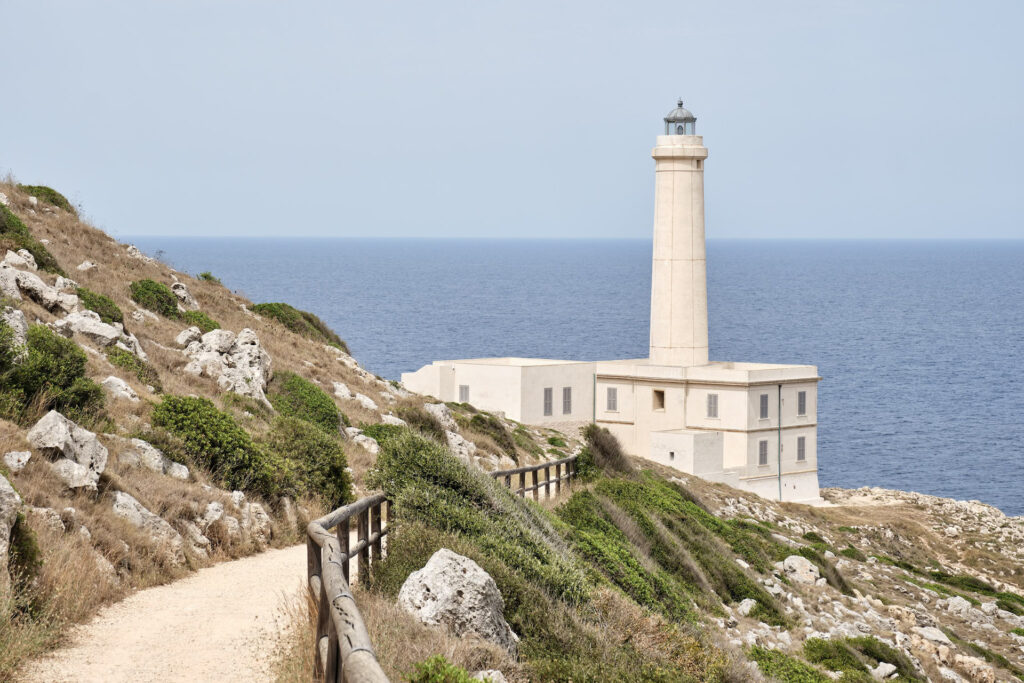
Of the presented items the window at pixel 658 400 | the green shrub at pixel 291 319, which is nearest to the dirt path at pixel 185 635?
the green shrub at pixel 291 319

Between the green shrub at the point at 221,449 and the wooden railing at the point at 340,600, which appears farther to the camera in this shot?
the green shrub at the point at 221,449

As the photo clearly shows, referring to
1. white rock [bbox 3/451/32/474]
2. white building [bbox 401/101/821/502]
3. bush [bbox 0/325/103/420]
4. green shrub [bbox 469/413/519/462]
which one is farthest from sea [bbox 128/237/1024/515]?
white rock [bbox 3/451/32/474]

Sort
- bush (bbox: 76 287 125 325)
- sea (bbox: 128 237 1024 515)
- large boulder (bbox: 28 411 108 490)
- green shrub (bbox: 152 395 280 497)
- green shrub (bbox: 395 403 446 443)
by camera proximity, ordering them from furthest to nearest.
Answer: sea (bbox: 128 237 1024 515) < green shrub (bbox: 395 403 446 443) < bush (bbox: 76 287 125 325) < green shrub (bbox: 152 395 280 497) < large boulder (bbox: 28 411 108 490)

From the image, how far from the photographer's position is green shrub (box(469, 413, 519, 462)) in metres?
27.2

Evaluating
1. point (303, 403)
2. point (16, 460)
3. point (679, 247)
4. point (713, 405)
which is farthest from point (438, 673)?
point (679, 247)

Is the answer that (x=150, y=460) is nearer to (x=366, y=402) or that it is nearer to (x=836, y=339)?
(x=366, y=402)

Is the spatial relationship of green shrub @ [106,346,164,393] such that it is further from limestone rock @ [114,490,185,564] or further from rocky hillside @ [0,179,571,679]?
limestone rock @ [114,490,185,564]

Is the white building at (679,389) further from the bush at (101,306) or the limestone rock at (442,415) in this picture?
the bush at (101,306)

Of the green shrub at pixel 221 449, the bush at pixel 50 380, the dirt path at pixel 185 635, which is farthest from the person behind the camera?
the green shrub at pixel 221 449

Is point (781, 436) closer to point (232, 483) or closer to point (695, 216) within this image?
point (695, 216)

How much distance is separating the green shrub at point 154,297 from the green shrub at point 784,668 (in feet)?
49.4

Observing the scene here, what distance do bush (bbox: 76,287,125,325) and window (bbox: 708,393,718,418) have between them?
23.2 meters

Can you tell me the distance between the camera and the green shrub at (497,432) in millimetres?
27172

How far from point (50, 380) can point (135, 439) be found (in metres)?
1.11
